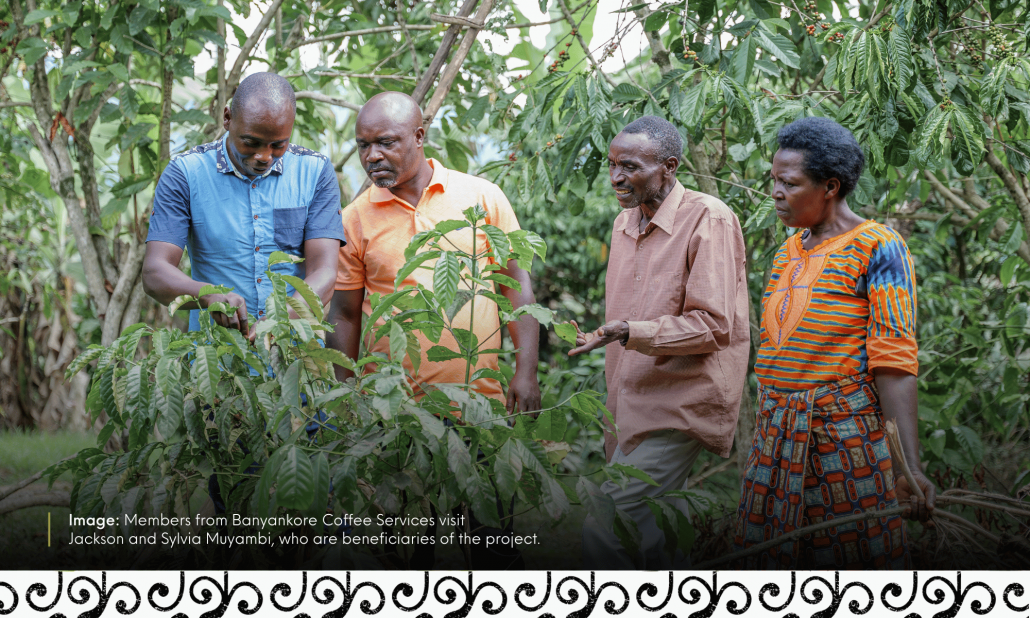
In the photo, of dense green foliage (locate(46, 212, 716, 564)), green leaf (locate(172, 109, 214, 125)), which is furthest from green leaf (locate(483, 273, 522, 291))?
green leaf (locate(172, 109, 214, 125))

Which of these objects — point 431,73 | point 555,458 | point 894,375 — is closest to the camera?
point 555,458

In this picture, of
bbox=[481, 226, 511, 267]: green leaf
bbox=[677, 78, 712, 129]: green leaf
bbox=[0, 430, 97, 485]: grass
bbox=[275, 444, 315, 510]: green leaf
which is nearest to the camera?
bbox=[275, 444, 315, 510]: green leaf

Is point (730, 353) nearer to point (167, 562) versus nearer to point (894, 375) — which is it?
point (894, 375)

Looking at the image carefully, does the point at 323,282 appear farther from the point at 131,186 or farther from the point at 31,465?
the point at 31,465

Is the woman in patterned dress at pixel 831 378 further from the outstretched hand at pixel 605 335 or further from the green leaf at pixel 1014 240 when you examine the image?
the green leaf at pixel 1014 240

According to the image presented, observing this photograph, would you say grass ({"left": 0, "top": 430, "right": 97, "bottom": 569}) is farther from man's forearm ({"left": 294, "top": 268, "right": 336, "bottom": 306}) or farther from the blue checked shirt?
man's forearm ({"left": 294, "top": 268, "right": 336, "bottom": 306})

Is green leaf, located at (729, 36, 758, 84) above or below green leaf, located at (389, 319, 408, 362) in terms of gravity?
above

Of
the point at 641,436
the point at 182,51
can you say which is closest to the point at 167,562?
the point at 641,436

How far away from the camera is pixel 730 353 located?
95.2 inches

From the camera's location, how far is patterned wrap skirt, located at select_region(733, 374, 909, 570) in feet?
6.56

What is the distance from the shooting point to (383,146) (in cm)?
251

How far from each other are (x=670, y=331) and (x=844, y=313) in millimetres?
411

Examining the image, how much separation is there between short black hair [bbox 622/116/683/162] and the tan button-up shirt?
106 millimetres

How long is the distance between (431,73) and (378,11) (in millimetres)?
1436
